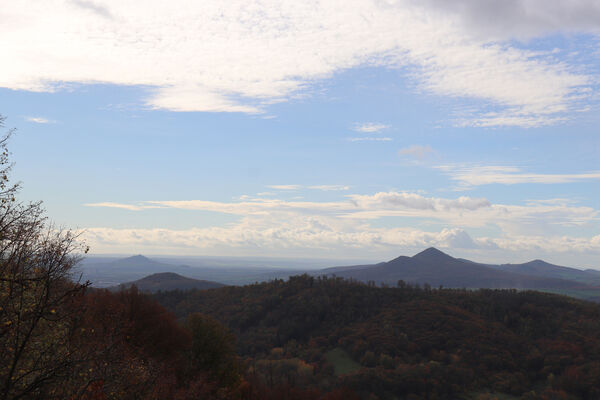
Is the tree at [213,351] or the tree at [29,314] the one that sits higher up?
the tree at [29,314]

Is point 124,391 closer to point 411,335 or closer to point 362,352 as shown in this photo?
point 362,352

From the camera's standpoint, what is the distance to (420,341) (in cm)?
14400

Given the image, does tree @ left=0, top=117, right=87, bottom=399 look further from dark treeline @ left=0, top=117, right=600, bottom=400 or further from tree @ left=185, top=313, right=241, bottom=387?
tree @ left=185, top=313, right=241, bottom=387

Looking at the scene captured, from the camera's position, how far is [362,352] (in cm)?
14175

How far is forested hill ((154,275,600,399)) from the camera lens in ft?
384

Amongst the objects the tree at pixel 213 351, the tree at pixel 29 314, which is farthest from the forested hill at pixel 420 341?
the tree at pixel 29 314

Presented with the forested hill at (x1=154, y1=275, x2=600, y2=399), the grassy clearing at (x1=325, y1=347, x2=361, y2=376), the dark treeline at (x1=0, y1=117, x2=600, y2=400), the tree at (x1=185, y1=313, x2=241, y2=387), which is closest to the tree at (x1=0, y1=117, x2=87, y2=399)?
the dark treeline at (x1=0, y1=117, x2=600, y2=400)

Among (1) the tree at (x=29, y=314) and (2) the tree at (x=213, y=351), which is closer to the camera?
(1) the tree at (x=29, y=314)

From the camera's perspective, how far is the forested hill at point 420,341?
117m


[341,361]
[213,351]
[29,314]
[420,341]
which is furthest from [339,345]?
[29,314]

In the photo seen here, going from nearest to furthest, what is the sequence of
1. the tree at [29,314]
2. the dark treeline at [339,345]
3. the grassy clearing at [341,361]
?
the tree at [29,314] < the dark treeline at [339,345] < the grassy clearing at [341,361]

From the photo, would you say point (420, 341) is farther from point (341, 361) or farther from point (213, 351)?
point (213, 351)

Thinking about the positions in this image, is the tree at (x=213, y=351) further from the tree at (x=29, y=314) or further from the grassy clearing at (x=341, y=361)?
the grassy clearing at (x=341, y=361)

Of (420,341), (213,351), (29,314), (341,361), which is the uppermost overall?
(29,314)
